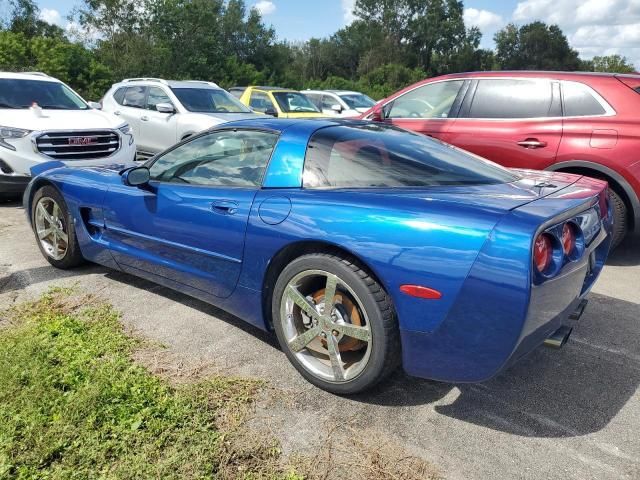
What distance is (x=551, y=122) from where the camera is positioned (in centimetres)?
514

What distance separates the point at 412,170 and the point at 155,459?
1.85m

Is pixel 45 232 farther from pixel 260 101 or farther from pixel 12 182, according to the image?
pixel 260 101

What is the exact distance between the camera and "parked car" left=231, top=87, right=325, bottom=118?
11945 millimetres

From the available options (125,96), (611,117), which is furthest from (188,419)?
(125,96)

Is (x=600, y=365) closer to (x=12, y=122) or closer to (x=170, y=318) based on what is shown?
(x=170, y=318)

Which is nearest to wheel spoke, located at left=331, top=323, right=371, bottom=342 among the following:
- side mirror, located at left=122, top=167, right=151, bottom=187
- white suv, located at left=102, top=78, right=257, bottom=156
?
side mirror, located at left=122, top=167, right=151, bottom=187

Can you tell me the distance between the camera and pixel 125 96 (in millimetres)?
10328

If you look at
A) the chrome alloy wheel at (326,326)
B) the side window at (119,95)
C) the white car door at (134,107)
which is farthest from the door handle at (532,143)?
the side window at (119,95)

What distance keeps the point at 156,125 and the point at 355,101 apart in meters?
8.08

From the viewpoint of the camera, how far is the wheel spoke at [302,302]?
2.68 metres

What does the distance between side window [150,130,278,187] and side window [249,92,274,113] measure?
867 cm

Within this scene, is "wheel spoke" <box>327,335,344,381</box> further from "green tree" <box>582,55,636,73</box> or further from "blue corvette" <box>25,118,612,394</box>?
"green tree" <box>582,55,636,73</box>

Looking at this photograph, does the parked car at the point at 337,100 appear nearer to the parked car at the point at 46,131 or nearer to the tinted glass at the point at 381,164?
the parked car at the point at 46,131

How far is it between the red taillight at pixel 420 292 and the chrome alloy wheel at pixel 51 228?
3.09 m
